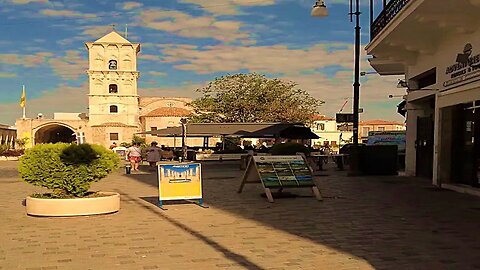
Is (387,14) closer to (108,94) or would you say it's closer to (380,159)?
(380,159)

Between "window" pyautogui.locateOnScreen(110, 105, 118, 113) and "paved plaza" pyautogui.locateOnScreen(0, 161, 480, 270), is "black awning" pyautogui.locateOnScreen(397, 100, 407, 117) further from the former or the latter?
"window" pyautogui.locateOnScreen(110, 105, 118, 113)

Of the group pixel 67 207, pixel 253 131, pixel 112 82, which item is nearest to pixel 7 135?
pixel 112 82

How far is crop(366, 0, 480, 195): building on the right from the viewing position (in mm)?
11883

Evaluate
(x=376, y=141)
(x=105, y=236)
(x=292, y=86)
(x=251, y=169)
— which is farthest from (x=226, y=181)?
(x=292, y=86)

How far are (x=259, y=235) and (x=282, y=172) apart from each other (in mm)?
4418

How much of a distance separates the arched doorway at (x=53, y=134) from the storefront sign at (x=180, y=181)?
187 ft

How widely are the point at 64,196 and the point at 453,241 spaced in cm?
678

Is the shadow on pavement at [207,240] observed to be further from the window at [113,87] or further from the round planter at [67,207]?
the window at [113,87]

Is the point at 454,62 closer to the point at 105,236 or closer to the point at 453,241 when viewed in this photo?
the point at 453,241

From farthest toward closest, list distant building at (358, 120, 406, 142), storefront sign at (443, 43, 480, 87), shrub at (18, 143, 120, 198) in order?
distant building at (358, 120, 406, 142)
storefront sign at (443, 43, 480, 87)
shrub at (18, 143, 120, 198)

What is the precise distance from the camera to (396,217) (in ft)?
31.0

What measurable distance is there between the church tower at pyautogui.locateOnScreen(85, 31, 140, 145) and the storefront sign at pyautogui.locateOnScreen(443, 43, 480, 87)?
52892 millimetres

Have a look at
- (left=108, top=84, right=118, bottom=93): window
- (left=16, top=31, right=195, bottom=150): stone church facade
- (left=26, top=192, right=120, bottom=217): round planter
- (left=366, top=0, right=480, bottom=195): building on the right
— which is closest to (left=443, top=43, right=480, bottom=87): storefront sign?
(left=366, top=0, right=480, bottom=195): building on the right

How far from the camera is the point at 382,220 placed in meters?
9.18
